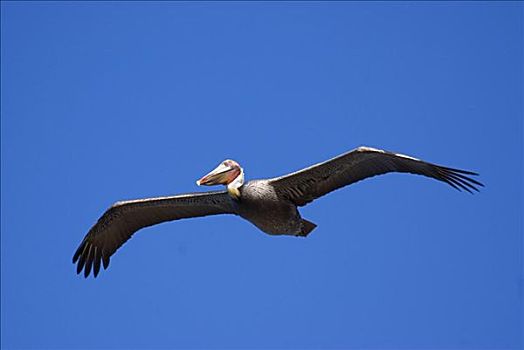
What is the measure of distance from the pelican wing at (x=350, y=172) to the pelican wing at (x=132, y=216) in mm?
959

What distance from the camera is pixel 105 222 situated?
1519 centimetres

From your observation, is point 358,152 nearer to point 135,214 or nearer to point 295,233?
point 295,233

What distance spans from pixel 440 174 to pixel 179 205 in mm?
4013

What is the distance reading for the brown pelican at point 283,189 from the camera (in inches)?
500

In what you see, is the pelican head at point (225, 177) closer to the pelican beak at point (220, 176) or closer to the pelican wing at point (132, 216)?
the pelican beak at point (220, 176)

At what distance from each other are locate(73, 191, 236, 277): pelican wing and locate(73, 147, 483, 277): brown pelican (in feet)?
0.05

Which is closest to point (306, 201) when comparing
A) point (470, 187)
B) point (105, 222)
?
point (470, 187)

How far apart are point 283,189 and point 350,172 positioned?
3.10 feet

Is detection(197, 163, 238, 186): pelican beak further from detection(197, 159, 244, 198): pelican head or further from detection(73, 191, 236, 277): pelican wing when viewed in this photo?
detection(73, 191, 236, 277): pelican wing

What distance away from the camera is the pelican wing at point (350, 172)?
1259 cm

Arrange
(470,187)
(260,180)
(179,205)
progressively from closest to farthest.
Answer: (470,187) → (260,180) → (179,205)

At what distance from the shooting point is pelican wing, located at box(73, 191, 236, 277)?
14148 mm

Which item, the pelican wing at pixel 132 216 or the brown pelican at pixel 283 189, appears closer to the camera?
the brown pelican at pixel 283 189

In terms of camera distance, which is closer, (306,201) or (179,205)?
(306,201)
